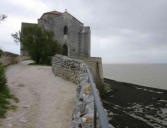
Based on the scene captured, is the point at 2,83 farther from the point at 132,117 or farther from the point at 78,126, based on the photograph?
the point at 132,117

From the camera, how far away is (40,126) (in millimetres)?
3711

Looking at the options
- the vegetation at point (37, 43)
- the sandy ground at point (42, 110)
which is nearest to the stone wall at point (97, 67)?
the vegetation at point (37, 43)

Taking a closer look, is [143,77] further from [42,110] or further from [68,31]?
[42,110]

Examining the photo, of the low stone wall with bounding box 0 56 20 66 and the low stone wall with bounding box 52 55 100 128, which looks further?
the low stone wall with bounding box 0 56 20 66

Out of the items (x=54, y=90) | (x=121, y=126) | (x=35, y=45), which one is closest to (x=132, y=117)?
(x=121, y=126)

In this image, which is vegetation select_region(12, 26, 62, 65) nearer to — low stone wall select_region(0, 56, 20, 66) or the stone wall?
low stone wall select_region(0, 56, 20, 66)

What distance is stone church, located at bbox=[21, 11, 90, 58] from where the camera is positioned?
25969 mm

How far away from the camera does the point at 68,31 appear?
86.9ft

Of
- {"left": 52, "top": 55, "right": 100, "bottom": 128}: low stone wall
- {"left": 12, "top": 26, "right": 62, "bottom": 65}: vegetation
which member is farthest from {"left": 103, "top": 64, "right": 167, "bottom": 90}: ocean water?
{"left": 52, "top": 55, "right": 100, "bottom": 128}: low stone wall

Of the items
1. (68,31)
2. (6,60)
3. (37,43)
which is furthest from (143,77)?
(6,60)

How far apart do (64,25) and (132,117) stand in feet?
63.7

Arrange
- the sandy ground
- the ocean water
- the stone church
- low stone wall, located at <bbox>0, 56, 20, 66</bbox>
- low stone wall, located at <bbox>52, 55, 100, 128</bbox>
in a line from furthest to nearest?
the ocean water < the stone church < low stone wall, located at <bbox>0, 56, 20, 66</bbox> < the sandy ground < low stone wall, located at <bbox>52, 55, 100, 128</bbox>

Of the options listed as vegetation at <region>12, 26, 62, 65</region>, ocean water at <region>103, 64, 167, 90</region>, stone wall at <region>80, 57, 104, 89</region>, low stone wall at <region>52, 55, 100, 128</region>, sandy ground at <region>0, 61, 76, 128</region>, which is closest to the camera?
low stone wall at <region>52, 55, 100, 128</region>

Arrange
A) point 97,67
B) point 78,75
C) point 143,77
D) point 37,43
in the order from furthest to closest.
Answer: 1. point 143,77
2. point 97,67
3. point 37,43
4. point 78,75
